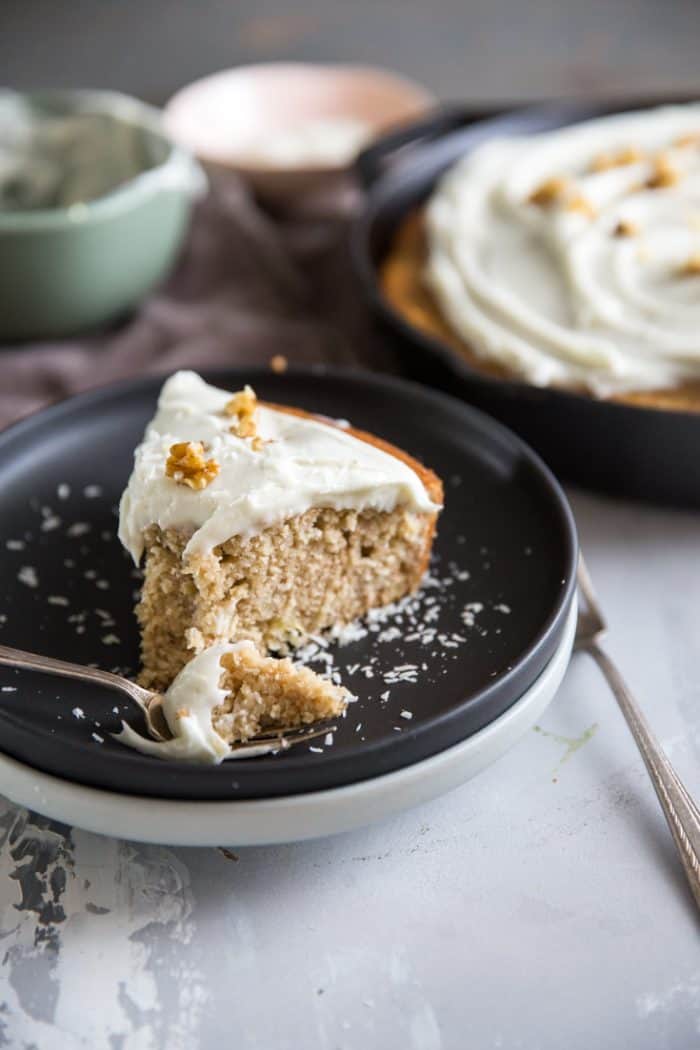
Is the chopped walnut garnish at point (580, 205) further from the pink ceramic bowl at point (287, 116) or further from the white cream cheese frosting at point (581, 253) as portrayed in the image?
the pink ceramic bowl at point (287, 116)

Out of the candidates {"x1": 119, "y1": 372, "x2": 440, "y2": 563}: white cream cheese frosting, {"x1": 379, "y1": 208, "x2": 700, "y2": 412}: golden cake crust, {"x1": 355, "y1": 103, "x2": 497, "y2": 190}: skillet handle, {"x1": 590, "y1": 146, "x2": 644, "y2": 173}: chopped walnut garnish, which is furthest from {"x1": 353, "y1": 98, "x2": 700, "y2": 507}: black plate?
{"x1": 590, "y1": 146, "x2": 644, "y2": 173}: chopped walnut garnish

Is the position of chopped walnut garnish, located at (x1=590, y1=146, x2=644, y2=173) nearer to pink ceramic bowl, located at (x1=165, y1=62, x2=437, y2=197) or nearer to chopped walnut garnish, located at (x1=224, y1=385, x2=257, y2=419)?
pink ceramic bowl, located at (x1=165, y1=62, x2=437, y2=197)

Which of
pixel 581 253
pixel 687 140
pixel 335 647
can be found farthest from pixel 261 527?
pixel 687 140

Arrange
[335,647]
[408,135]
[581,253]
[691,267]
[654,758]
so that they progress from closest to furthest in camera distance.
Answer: [654,758] < [335,647] < [691,267] < [581,253] < [408,135]

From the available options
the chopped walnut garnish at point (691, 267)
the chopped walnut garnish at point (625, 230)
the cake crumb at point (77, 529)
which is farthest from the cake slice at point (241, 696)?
the chopped walnut garnish at point (625, 230)

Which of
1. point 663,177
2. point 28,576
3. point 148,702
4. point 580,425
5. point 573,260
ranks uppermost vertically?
point 663,177

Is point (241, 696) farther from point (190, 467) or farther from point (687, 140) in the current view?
point (687, 140)

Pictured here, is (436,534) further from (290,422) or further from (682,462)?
(682,462)

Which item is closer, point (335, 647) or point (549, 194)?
point (335, 647)
